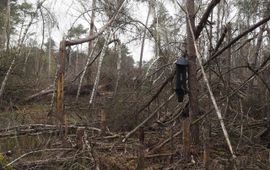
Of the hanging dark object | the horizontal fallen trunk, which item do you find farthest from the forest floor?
→ the horizontal fallen trunk

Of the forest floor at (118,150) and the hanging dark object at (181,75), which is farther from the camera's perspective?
the hanging dark object at (181,75)

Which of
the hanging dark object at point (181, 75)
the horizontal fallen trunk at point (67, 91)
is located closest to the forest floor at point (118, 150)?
the hanging dark object at point (181, 75)

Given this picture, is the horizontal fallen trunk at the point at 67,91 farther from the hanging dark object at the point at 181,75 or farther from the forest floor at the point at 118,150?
the hanging dark object at the point at 181,75

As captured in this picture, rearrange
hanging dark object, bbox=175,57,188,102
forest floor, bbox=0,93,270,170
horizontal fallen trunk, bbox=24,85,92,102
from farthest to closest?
horizontal fallen trunk, bbox=24,85,92,102
hanging dark object, bbox=175,57,188,102
forest floor, bbox=0,93,270,170

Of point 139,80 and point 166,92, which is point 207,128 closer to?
point 166,92

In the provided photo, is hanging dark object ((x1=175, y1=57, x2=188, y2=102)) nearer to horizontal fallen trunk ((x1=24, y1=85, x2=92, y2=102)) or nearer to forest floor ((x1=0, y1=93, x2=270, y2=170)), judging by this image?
forest floor ((x1=0, y1=93, x2=270, y2=170))

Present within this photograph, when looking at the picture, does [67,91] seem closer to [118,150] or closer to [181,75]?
[118,150]

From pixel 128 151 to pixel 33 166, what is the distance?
4.86 ft

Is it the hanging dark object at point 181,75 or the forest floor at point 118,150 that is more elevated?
the hanging dark object at point 181,75

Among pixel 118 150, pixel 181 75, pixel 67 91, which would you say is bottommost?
pixel 118 150

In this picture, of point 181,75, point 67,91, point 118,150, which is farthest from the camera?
point 67,91

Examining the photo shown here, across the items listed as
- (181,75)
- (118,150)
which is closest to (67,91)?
(118,150)

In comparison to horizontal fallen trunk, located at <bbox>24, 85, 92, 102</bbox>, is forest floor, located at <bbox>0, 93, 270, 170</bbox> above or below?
below

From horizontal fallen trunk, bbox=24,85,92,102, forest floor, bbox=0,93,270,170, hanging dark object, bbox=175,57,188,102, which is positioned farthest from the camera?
horizontal fallen trunk, bbox=24,85,92,102
